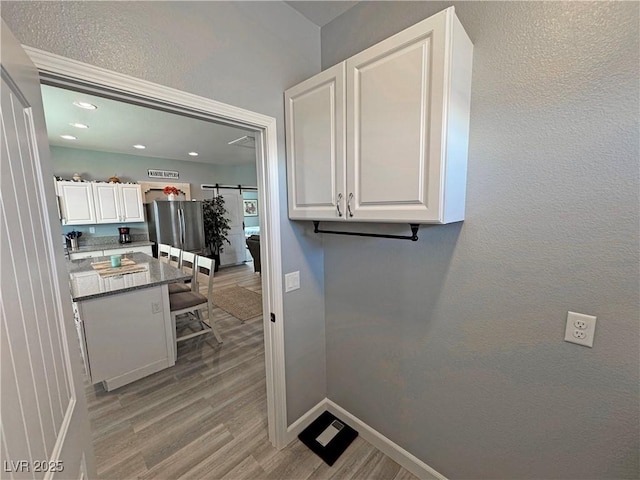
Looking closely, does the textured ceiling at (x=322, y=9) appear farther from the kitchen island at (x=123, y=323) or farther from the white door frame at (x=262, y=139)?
the kitchen island at (x=123, y=323)

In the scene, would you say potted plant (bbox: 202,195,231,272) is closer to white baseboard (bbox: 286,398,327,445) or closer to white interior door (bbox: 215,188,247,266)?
white interior door (bbox: 215,188,247,266)

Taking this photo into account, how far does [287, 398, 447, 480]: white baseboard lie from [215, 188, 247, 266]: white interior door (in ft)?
17.9

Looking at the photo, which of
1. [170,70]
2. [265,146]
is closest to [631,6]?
[265,146]

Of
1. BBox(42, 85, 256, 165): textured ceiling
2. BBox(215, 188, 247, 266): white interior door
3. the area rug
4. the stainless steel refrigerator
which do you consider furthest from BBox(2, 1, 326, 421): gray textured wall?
BBox(215, 188, 247, 266): white interior door

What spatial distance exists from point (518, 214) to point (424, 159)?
451 millimetres

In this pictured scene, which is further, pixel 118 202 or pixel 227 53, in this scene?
pixel 118 202

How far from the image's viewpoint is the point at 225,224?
6602 millimetres

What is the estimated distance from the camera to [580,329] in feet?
3.23

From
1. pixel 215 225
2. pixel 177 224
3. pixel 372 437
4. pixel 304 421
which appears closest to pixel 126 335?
pixel 304 421

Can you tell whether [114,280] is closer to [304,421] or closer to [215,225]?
[304,421]

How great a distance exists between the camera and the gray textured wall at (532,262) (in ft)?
2.93

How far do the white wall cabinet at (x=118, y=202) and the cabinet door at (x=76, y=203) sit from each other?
94mm

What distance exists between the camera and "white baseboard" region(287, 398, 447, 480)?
1.53 meters

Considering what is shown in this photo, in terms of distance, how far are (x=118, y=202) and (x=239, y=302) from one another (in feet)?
10.2
